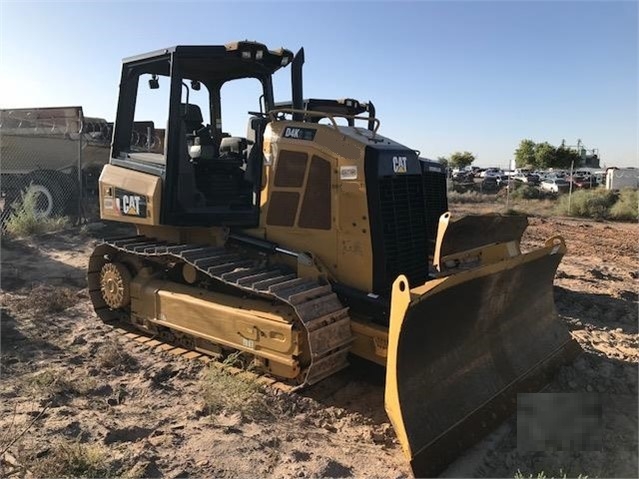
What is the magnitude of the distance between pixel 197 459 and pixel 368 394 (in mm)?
1810

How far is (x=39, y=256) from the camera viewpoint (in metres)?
10.7

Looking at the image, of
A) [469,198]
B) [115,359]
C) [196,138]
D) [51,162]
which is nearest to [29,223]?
[51,162]

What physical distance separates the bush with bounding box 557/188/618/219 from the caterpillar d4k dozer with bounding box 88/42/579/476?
1817 centimetres

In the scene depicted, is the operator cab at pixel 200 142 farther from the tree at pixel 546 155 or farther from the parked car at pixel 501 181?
the tree at pixel 546 155

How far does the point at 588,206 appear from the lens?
23328mm

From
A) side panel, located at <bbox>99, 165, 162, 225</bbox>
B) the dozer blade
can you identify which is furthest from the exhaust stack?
the dozer blade

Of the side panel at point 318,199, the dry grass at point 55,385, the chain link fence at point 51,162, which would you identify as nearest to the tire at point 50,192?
the chain link fence at point 51,162

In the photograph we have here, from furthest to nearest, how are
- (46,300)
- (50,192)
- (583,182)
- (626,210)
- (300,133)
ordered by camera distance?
(583,182)
(626,210)
(50,192)
(46,300)
(300,133)

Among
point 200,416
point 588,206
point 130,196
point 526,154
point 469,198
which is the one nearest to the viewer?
point 200,416

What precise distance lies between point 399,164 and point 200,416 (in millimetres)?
2841

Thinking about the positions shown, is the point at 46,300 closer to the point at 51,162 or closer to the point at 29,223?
the point at 29,223

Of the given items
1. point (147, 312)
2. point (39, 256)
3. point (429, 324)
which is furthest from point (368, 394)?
point (39, 256)

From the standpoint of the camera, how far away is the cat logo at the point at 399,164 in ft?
17.0

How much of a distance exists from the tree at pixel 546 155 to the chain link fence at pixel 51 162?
4857 centimetres
